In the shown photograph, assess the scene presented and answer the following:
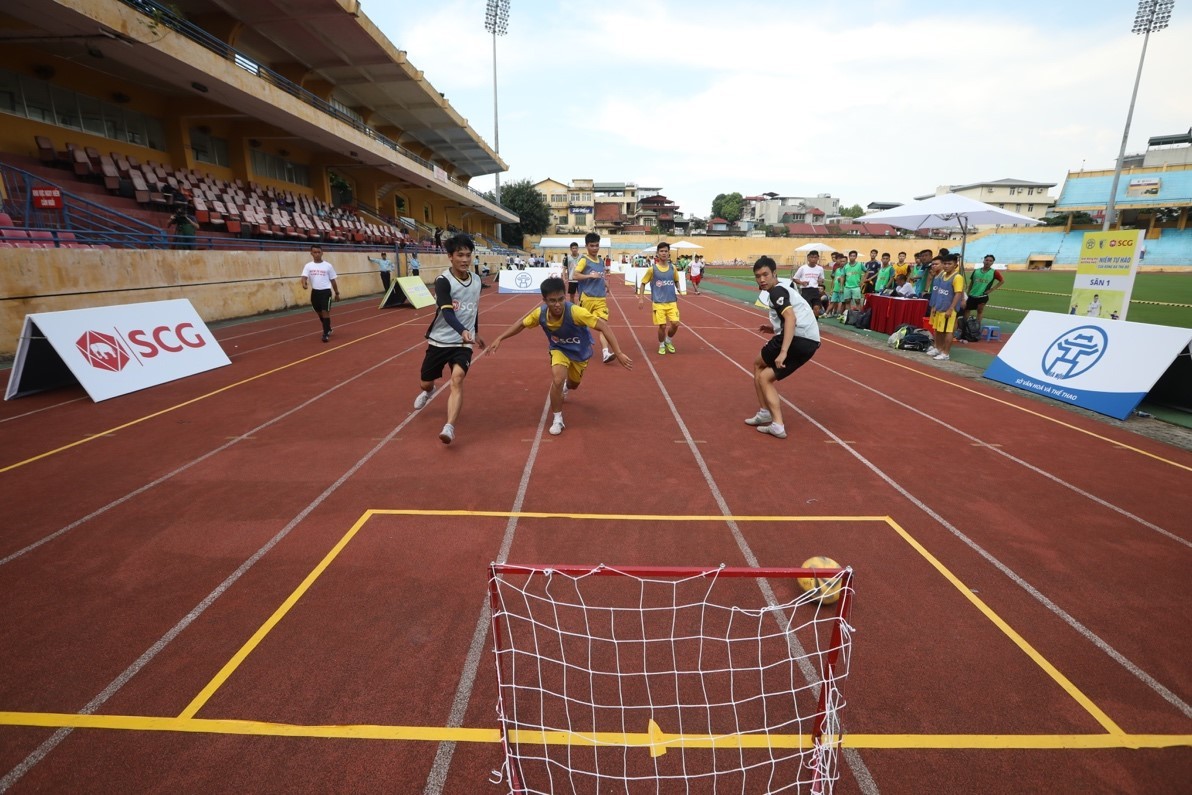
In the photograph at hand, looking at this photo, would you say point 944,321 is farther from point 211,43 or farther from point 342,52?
point 342,52

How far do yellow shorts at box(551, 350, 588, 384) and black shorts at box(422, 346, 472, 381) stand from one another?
96cm

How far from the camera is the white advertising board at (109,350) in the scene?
7.18 meters

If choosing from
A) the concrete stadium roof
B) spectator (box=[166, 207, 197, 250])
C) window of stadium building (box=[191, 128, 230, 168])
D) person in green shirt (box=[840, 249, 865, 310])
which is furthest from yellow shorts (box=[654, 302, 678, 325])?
window of stadium building (box=[191, 128, 230, 168])

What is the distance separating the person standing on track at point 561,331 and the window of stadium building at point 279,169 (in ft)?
76.5

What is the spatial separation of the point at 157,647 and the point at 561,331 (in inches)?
166

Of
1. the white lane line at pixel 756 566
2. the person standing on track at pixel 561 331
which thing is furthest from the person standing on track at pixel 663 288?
the person standing on track at pixel 561 331

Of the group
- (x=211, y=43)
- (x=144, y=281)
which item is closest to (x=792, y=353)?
(x=144, y=281)

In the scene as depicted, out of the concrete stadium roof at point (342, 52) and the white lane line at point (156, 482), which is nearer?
the white lane line at point (156, 482)

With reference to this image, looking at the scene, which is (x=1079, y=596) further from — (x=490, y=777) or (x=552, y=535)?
(x=490, y=777)

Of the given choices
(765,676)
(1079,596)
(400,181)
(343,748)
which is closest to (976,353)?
(1079,596)

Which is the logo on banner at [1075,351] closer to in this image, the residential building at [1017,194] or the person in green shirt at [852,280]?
the person in green shirt at [852,280]

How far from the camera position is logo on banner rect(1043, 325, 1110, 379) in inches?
297

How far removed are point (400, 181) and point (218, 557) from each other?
121 ft

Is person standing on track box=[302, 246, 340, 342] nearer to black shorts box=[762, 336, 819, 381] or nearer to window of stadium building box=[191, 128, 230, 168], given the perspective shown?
black shorts box=[762, 336, 819, 381]
